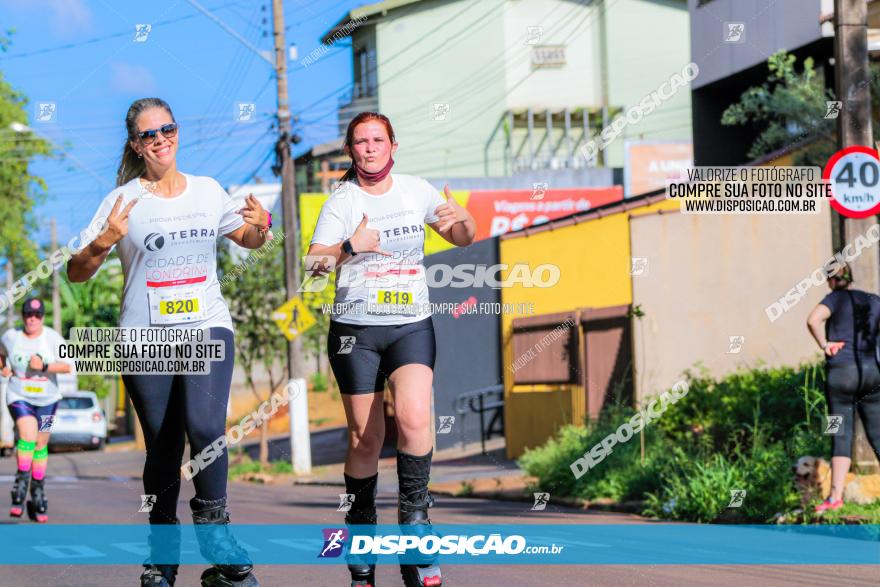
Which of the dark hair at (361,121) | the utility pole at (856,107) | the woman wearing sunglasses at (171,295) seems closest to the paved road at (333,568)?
the woman wearing sunglasses at (171,295)

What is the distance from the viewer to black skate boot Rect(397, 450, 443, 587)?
5570 mm

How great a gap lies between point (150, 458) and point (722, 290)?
12398 mm

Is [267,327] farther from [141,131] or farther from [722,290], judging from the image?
[141,131]

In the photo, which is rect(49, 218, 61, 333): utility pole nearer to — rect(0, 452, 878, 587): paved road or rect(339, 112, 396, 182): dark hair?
rect(0, 452, 878, 587): paved road

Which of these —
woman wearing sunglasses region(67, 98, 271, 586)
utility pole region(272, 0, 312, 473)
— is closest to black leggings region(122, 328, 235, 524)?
woman wearing sunglasses region(67, 98, 271, 586)

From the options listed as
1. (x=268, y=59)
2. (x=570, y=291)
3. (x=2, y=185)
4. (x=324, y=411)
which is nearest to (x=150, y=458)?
(x=570, y=291)

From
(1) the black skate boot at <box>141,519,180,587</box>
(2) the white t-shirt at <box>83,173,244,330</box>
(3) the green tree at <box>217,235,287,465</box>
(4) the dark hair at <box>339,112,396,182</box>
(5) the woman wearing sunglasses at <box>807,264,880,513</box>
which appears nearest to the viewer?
(1) the black skate boot at <box>141,519,180,587</box>

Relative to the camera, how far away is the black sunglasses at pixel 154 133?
5.72m

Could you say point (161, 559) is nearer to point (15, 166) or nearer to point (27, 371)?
point (27, 371)

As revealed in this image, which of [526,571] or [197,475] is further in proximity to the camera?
[526,571]

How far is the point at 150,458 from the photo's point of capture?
5676 millimetres

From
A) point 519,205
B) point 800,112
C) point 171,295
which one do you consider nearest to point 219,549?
point 171,295

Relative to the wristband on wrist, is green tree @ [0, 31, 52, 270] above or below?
above

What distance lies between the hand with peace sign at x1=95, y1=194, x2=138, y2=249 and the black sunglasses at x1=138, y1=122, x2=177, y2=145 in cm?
34
